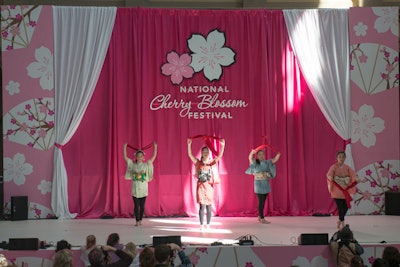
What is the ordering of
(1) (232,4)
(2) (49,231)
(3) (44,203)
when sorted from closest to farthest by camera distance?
(2) (49,231)
(3) (44,203)
(1) (232,4)

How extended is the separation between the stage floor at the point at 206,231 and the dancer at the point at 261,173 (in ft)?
1.23

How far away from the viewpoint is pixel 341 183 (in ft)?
33.5

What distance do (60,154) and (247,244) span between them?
15.5 feet

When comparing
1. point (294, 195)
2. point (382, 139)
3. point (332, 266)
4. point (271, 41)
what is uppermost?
point (271, 41)

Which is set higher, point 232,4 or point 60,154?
point 232,4

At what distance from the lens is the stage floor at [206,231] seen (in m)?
9.25

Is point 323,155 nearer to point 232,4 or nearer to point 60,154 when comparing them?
point 232,4

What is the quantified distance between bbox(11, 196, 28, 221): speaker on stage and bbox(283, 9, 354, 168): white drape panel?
16.4ft

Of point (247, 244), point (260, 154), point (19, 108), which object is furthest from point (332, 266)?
point (19, 108)

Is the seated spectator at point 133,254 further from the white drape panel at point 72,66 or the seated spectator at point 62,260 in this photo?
the white drape panel at point 72,66

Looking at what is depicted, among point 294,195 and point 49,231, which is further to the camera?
point 294,195

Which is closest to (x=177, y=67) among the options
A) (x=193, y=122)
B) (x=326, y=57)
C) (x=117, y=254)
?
(x=193, y=122)

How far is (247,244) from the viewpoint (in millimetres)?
7969

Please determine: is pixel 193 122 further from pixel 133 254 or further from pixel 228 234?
pixel 133 254
